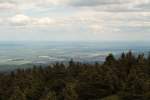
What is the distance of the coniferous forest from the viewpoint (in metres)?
58.6

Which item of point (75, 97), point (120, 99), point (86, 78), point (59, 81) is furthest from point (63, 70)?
point (120, 99)

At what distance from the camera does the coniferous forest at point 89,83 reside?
5859 cm

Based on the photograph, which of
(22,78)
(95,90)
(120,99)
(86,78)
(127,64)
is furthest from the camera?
(22,78)

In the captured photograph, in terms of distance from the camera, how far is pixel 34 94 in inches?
2739

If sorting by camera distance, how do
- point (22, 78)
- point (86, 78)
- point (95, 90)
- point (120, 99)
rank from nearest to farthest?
point (120, 99), point (95, 90), point (86, 78), point (22, 78)

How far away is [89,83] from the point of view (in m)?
65.1

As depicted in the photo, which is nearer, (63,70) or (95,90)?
(95,90)

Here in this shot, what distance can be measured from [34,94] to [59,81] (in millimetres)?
6088

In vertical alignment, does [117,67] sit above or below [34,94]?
above

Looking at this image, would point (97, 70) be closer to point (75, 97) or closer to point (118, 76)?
point (118, 76)

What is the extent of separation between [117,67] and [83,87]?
10.2 m

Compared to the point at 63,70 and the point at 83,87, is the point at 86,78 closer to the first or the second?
the point at 83,87

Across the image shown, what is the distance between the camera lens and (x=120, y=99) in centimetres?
5769

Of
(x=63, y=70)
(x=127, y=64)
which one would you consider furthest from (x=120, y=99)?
(x=63, y=70)
